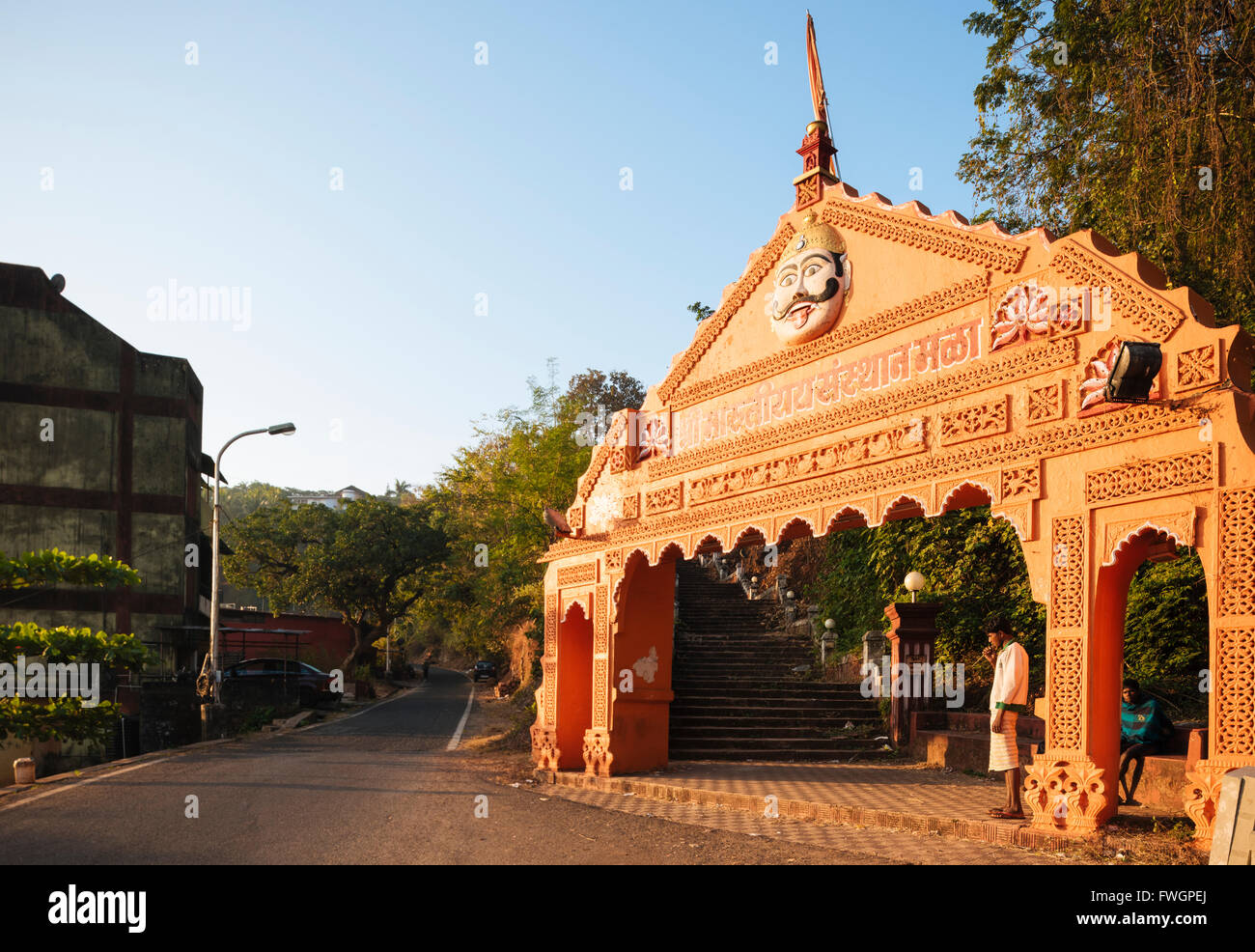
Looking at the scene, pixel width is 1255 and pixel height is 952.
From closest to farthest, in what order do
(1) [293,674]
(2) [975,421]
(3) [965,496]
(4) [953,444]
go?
(2) [975,421]
(4) [953,444]
(3) [965,496]
(1) [293,674]

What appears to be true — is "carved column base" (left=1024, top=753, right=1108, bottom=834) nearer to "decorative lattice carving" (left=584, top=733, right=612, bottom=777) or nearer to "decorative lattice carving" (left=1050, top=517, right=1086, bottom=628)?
"decorative lattice carving" (left=1050, top=517, right=1086, bottom=628)

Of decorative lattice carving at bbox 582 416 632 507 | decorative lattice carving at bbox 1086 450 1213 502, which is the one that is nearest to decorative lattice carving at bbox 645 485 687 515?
decorative lattice carving at bbox 582 416 632 507

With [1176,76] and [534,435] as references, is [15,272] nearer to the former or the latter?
[534,435]

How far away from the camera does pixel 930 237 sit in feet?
31.9

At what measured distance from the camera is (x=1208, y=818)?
683 cm

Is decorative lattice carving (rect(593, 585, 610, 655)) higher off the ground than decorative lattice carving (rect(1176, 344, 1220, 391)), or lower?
lower

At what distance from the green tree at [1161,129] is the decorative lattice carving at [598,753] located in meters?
9.43

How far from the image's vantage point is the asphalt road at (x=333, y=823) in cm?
765

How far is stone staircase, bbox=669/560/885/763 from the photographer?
51.2ft

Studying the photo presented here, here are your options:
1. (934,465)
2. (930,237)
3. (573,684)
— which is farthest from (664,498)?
(930,237)

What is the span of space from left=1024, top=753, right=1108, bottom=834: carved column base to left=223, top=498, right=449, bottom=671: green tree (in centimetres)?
3441

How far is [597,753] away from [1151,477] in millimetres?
8247

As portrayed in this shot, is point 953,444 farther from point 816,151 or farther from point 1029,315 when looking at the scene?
point 816,151
